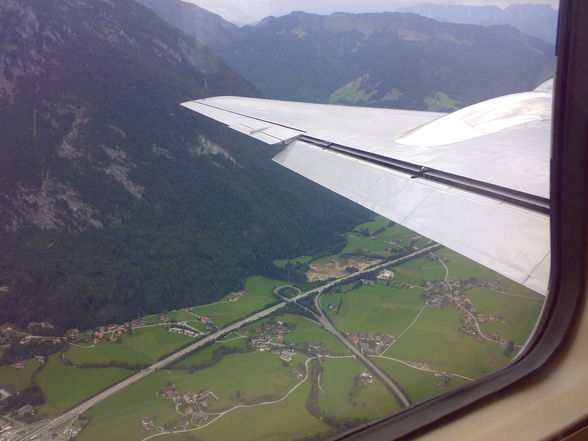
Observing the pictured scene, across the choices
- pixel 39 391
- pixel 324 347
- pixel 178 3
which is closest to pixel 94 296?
pixel 39 391

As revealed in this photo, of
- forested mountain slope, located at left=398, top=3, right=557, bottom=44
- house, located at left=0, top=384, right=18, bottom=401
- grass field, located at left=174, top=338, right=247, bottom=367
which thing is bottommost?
grass field, located at left=174, top=338, right=247, bottom=367

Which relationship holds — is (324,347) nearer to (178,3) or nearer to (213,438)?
(213,438)

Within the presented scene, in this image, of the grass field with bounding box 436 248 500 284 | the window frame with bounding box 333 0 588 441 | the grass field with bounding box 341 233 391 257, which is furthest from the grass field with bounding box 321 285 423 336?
the window frame with bounding box 333 0 588 441

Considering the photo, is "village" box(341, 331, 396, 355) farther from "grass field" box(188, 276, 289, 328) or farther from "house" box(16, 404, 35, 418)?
"house" box(16, 404, 35, 418)

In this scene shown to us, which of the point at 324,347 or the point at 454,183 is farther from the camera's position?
the point at 324,347

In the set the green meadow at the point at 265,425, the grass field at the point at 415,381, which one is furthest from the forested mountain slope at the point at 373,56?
the green meadow at the point at 265,425

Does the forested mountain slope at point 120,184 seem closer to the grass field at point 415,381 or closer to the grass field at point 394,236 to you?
the grass field at point 394,236

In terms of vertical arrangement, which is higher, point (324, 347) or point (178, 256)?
point (324, 347)
